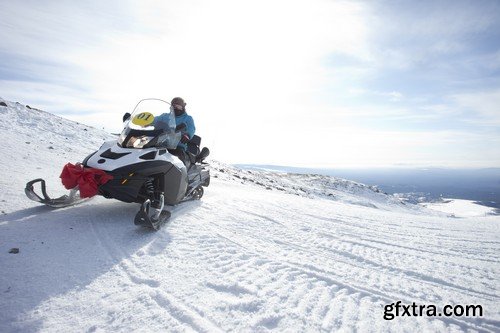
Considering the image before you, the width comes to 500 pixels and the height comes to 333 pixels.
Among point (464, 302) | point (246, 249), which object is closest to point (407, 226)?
point (464, 302)

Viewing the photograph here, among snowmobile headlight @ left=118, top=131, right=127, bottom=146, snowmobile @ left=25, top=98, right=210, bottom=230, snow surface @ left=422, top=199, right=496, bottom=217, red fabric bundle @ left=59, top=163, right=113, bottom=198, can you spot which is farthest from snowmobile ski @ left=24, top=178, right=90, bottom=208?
snow surface @ left=422, top=199, right=496, bottom=217

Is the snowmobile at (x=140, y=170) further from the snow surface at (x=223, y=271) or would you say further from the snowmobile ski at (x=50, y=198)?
the snow surface at (x=223, y=271)

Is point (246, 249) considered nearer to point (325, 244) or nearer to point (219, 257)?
point (219, 257)

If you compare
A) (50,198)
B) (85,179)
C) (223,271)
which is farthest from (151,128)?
(223,271)

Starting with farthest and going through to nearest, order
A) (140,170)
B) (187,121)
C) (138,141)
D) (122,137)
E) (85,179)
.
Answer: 1. (187,121)
2. (122,137)
3. (138,141)
4. (140,170)
5. (85,179)

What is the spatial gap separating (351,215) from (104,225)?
6.31m

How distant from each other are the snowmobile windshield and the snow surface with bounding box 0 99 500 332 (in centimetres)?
146

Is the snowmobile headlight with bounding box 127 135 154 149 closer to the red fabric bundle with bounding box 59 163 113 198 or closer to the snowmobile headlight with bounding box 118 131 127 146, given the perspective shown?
the snowmobile headlight with bounding box 118 131 127 146

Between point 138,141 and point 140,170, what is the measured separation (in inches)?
27.9

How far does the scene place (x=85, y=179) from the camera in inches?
184

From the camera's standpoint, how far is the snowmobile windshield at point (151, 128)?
5.40m

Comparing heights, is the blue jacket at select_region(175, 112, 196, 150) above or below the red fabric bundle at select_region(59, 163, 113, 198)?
above

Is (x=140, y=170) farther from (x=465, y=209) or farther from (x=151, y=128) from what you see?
(x=465, y=209)

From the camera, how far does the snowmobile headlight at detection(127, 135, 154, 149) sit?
17.5 ft
